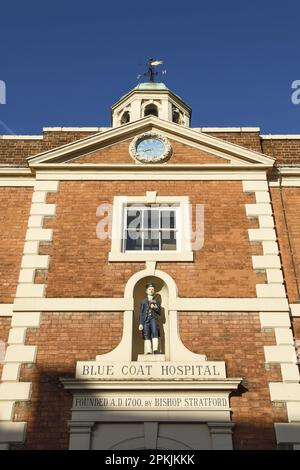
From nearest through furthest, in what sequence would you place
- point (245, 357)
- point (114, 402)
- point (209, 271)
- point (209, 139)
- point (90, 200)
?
point (114, 402) < point (245, 357) < point (209, 271) < point (90, 200) < point (209, 139)

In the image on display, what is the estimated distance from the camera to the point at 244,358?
1045 cm

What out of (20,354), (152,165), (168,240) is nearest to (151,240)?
(168,240)

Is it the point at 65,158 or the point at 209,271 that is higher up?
the point at 65,158

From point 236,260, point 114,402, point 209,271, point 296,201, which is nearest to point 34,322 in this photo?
point 114,402

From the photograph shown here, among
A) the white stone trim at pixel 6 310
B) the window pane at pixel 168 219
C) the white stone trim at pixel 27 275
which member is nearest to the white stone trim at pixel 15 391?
the white stone trim at pixel 6 310

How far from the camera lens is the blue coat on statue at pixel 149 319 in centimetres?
1076

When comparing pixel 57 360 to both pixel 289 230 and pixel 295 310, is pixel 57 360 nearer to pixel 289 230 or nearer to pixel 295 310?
pixel 295 310

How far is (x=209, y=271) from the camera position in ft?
38.7

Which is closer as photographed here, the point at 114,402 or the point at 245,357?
the point at 114,402

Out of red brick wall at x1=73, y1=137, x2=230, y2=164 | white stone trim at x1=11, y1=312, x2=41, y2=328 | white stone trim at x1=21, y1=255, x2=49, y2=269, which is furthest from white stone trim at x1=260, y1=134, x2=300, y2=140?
white stone trim at x1=11, y1=312, x2=41, y2=328

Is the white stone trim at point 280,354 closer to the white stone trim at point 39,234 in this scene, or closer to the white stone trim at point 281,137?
the white stone trim at point 39,234

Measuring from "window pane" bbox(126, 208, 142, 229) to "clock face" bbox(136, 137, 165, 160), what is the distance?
1.77 metres

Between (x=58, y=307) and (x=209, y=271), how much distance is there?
3.51 metres

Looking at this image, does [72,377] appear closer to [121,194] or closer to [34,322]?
[34,322]
